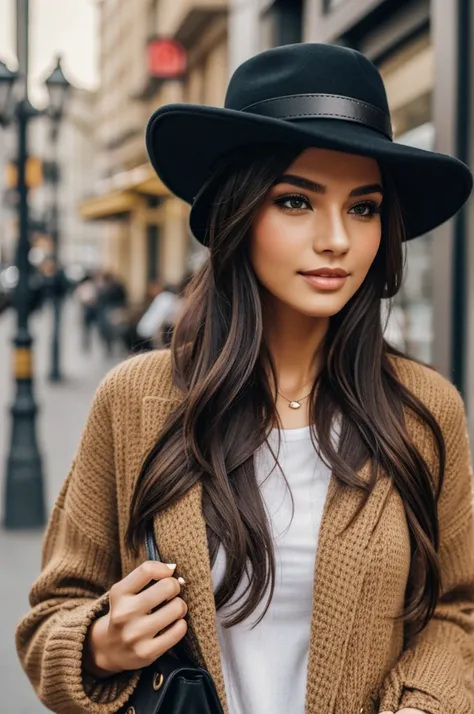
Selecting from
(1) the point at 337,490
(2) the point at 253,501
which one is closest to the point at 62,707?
(2) the point at 253,501

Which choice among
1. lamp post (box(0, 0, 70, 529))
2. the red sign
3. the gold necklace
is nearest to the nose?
the gold necklace

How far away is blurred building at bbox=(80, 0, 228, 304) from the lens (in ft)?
58.2

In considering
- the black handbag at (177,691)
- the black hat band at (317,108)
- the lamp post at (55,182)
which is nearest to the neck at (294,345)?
the black hat band at (317,108)

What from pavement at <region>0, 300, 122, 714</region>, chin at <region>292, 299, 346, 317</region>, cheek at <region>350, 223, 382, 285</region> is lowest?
pavement at <region>0, 300, 122, 714</region>

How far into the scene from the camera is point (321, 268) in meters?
1.96

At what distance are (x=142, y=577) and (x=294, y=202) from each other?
76 centimetres

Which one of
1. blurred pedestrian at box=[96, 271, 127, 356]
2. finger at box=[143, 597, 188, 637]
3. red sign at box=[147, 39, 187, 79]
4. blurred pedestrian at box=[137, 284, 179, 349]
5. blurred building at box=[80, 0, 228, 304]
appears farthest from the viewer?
red sign at box=[147, 39, 187, 79]

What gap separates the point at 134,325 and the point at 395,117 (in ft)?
30.5

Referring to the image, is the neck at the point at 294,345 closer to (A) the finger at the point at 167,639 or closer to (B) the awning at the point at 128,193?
(A) the finger at the point at 167,639

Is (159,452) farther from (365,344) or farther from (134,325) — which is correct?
(134,325)

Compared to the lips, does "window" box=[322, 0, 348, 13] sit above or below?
above

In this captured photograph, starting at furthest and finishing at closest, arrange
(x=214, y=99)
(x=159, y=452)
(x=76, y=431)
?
(x=214, y=99) → (x=76, y=431) → (x=159, y=452)

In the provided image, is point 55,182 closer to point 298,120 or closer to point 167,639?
point 298,120

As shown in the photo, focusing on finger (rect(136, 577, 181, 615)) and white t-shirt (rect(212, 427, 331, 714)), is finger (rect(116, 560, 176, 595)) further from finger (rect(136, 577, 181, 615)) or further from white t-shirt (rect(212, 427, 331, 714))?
white t-shirt (rect(212, 427, 331, 714))
